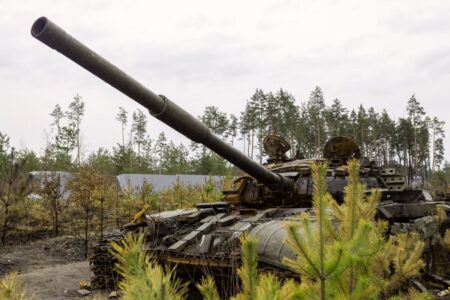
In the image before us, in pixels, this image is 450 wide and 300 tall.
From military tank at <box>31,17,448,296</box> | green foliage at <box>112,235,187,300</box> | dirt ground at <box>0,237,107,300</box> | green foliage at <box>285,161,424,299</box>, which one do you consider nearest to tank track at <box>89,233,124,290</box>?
military tank at <box>31,17,448,296</box>

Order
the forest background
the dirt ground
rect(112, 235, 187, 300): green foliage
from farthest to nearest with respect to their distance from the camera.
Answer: the forest background < the dirt ground < rect(112, 235, 187, 300): green foliage

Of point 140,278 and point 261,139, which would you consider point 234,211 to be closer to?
point 140,278

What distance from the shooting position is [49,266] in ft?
43.5

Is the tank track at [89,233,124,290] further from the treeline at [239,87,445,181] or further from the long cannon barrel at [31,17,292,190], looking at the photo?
the treeline at [239,87,445,181]

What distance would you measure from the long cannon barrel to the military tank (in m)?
0.01

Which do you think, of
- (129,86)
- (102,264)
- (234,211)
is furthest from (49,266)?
(129,86)

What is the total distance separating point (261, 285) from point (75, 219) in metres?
20.9

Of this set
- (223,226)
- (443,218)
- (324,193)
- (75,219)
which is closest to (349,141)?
(443,218)

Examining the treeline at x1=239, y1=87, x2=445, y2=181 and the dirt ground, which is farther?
the treeline at x1=239, y1=87, x2=445, y2=181

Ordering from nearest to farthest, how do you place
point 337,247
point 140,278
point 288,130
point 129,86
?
point 140,278, point 337,247, point 129,86, point 288,130

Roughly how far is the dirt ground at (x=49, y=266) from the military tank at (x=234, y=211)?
1.22 m

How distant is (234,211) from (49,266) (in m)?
6.55

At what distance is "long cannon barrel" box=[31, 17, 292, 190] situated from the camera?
14.6 feet

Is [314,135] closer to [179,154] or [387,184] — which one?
[179,154]
